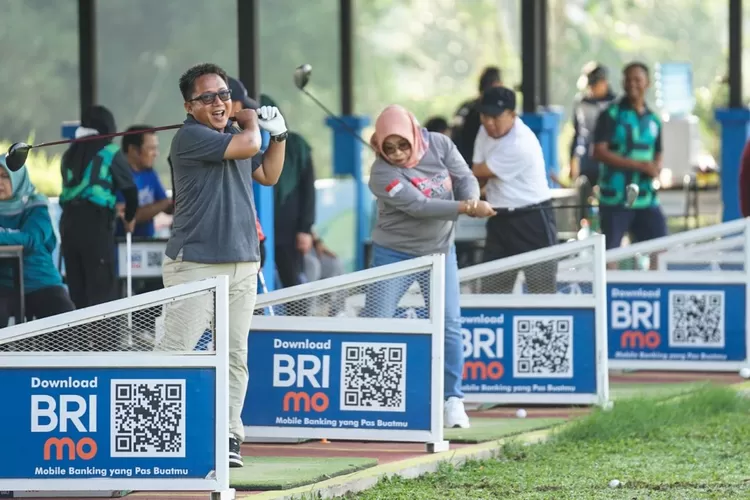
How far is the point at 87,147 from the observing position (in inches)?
425

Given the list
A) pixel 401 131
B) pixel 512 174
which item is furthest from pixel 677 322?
pixel 401 131

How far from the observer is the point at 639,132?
41.6ft

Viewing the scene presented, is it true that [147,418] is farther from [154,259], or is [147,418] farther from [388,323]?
[154,259]

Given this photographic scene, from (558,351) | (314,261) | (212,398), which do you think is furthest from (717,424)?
(314,261)

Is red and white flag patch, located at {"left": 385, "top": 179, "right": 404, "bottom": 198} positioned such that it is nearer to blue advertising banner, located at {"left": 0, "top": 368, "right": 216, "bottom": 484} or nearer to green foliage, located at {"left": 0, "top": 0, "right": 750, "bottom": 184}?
blue advertising banner, located at {"left": 0, "top": 368, "right": 216, "bottom": 484}

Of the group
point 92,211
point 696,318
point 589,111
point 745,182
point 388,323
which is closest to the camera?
point 388,323

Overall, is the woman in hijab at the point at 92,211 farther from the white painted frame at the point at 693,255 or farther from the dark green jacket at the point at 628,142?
the dark green jacket at the point at 628,142

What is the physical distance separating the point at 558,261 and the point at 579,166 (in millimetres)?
8637

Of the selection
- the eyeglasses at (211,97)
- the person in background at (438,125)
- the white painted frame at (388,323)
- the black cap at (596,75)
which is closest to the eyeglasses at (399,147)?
the white painted frame at (388,323)

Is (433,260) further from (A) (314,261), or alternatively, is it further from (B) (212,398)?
(A) (314,261)

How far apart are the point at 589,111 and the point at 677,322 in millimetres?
6845

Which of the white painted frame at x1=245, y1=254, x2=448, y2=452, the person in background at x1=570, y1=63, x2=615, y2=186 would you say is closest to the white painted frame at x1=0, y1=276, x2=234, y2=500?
the white painted frame at x1=245, y1=254, x2=448, y2=452

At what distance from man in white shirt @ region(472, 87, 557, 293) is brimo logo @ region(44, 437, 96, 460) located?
146 inches

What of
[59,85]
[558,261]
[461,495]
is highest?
[59,85]
